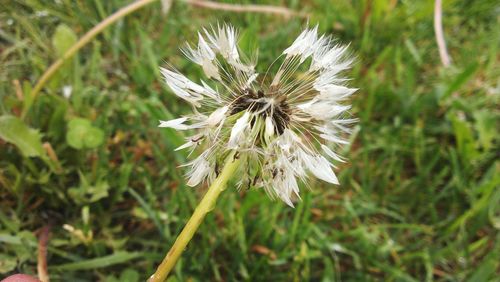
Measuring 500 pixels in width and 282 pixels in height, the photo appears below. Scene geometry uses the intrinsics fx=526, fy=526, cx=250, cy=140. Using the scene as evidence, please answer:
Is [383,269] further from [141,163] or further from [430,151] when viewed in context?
[141,163]

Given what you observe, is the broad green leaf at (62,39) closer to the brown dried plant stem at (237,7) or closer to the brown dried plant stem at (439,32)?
the brown dried plant stem at (237,7)

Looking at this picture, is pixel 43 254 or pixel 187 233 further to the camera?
pixel 43 254

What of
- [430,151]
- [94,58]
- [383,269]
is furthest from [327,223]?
[94,58]

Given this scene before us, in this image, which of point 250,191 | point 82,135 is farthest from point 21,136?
point 250,191

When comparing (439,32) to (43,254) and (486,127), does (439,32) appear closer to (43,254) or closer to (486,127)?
(486,127)

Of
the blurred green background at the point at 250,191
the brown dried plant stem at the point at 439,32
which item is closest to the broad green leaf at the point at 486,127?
the blurred green background at the point at 250,191

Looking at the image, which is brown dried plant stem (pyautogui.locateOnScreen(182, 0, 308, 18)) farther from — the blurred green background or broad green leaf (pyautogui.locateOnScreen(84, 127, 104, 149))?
broad green leaf (pyautogui.locateOnScreen(84, 127, 104, 149))

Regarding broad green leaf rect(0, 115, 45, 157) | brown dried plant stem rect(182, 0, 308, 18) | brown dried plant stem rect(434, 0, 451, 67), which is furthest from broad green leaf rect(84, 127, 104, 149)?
brown dried plant stem rect(434, 0, 451, 67)
